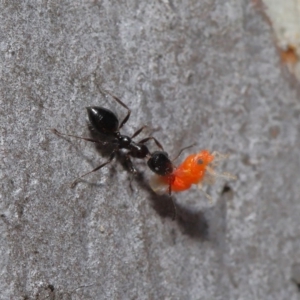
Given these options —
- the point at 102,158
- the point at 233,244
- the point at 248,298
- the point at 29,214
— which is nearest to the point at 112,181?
the point at 102,158

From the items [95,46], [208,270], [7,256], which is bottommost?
[208,270]

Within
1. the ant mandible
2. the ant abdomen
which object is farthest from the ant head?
the ant abdomen

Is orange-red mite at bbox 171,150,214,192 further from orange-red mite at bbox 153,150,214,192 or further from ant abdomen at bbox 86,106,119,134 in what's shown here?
ant abdomen at bbox 86,106,119,134

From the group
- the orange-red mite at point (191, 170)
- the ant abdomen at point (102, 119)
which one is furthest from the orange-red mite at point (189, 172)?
the ant abdomen at point (102, 119)

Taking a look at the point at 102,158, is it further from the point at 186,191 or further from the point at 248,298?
the point at 248,298

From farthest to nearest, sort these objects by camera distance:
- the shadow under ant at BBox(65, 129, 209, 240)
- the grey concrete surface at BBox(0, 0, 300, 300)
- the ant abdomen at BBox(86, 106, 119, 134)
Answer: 1. the shadow under ant at BBox(65, 129, 209, 240)
2. the ant abdomen at BBox(86, 106, 119, 134)
3. the grey concrete surface at BBox(0, 0, 300, 300)

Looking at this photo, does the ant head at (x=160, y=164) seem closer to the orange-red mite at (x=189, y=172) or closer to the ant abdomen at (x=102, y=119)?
the orange-red mite at (x=189, y=172)
